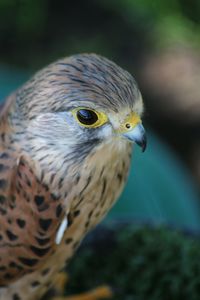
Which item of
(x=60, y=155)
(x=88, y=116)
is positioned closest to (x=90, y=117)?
(x=88, y=116)

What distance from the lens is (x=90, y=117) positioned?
7.55ft

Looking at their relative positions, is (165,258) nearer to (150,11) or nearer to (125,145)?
(125,145)

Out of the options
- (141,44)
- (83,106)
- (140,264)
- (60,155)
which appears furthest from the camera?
(141,44)

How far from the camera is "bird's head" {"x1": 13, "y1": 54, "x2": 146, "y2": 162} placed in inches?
90.7

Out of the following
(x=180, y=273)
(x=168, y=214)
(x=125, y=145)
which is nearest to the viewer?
(x=125, y=145)

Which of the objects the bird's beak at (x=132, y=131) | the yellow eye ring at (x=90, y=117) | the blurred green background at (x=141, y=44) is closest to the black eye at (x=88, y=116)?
the yellow eye ring at (x=90, y=117)

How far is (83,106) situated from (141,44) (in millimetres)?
4318

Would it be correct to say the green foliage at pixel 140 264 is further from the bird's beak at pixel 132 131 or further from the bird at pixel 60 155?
the bird's beak at pixel 132 131

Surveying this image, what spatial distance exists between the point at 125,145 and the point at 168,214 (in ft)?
5.68

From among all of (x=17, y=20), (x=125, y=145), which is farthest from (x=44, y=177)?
(x=17, y=20)

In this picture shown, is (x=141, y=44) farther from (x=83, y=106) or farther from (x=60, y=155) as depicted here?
(x=83, y=106)

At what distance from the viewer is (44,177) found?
2512 millimetres

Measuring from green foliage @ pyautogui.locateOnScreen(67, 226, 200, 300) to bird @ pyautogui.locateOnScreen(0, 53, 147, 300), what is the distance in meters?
0.56

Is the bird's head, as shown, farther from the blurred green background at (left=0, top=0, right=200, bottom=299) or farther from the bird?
the blurred green background at (left=0, top=0, right=200, bottom=299)
